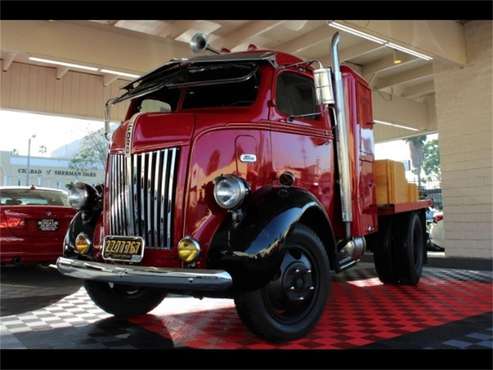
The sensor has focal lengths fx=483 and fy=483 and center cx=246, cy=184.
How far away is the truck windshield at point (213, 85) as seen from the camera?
12.5 feet

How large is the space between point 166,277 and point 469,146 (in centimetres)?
666

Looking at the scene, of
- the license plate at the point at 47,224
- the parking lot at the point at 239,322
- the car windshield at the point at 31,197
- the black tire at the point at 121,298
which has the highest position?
the car windshield at the point at 31,197

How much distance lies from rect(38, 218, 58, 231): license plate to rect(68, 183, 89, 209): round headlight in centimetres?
255

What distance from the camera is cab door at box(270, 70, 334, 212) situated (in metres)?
3.77

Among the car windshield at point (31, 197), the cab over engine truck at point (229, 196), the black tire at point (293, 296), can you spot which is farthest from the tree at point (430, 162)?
the black tire at point (293, 296)

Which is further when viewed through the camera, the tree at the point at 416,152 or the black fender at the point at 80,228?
the tree at the point at 416,152

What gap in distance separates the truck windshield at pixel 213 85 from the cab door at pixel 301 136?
0.23 meters

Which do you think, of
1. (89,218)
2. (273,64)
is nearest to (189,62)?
(273,64)

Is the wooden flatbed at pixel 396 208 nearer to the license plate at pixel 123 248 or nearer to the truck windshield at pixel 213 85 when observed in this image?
the truck windshield at pixel 213 85

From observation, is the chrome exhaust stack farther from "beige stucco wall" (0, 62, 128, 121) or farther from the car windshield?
"beige stucco wall" (0, 62, 128, 121)

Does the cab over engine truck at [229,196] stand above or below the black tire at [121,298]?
above

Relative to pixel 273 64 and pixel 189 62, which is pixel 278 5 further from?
pixel 189 62

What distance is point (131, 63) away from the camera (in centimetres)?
844

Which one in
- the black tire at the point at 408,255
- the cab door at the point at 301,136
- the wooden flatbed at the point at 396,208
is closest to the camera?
the cab door at the point at 301,136
